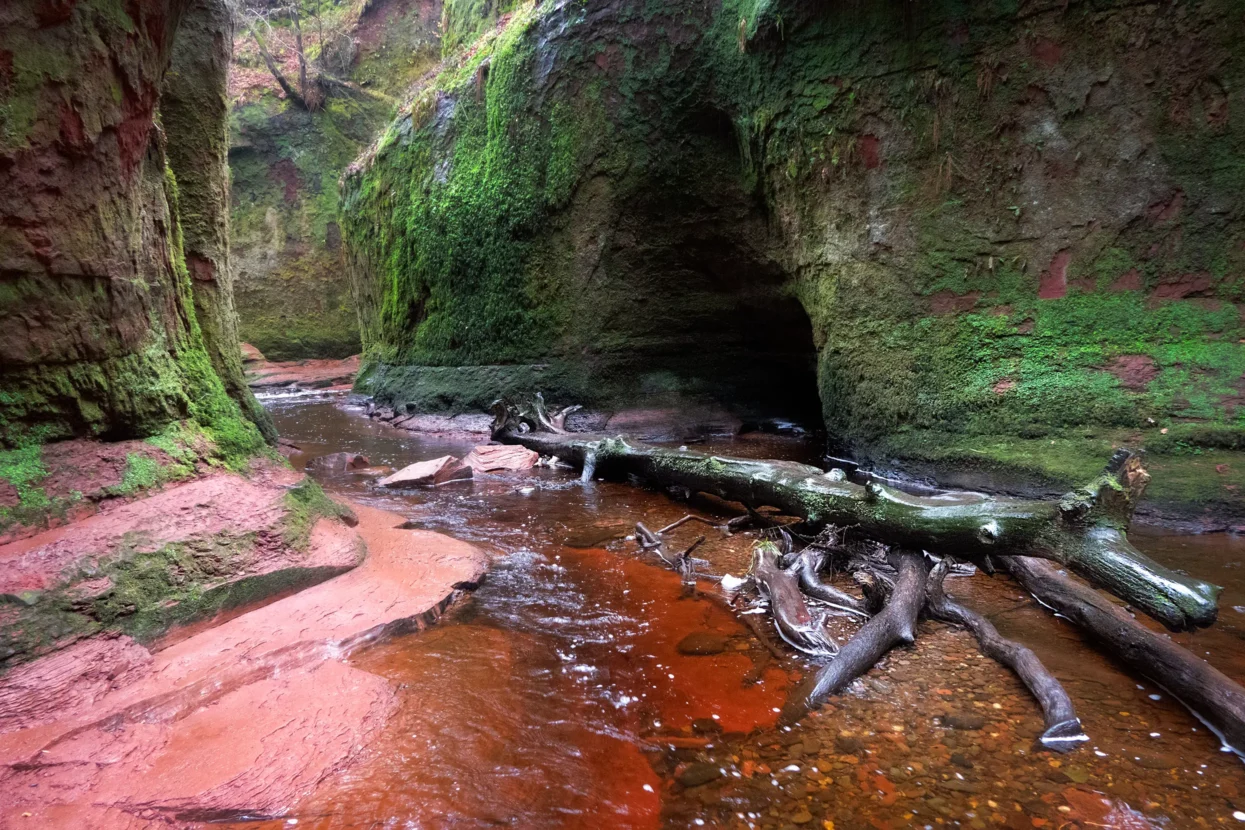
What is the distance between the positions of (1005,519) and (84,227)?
4688 millimetres

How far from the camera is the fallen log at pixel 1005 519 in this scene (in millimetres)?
2615

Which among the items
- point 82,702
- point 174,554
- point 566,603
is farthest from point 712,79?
point 82,702

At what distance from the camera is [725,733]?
8.30ft

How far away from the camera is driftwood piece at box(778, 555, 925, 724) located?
2.74m

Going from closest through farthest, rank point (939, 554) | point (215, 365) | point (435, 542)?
point (939, 554)
point (435, 542)
point (215, 365)

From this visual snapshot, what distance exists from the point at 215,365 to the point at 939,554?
530cm

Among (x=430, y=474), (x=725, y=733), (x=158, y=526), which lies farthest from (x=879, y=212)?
(x=158, y=526)

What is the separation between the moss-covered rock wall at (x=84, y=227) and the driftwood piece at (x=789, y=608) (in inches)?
138

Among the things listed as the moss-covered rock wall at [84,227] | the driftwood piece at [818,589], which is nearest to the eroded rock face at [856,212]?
the driftwood piece at [818,589]

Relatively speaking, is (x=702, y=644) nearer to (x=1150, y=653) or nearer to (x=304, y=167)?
(x=1150, y=653)

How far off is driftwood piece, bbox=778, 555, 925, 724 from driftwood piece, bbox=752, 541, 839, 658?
6.8 inches

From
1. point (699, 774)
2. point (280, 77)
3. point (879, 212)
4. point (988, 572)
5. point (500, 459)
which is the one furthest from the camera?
point (280, 77)

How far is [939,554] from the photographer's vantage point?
3.78m

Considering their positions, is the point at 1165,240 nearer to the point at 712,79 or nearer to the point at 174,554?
the point at 712,79
